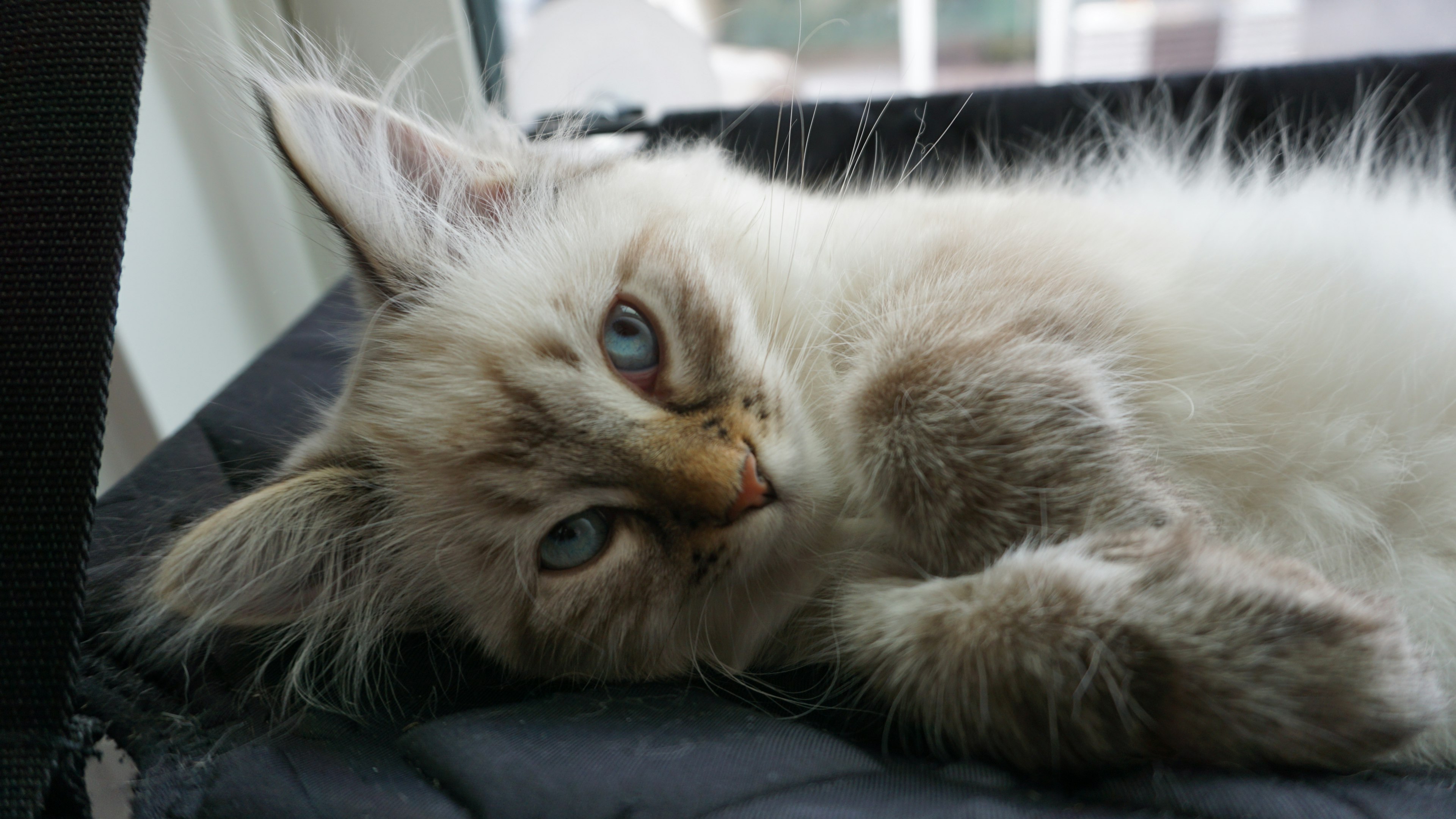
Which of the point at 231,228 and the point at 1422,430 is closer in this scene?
the point at 1422,430

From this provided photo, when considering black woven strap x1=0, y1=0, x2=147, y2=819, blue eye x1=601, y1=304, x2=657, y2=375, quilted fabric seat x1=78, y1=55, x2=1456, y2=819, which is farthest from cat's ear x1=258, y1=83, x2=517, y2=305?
quilted fabric seat x1=78, y1=55, x2=1456, y2=819

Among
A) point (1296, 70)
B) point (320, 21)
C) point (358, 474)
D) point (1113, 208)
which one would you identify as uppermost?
point (320, 21)

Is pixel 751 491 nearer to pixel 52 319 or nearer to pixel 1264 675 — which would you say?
pixel 1264 675

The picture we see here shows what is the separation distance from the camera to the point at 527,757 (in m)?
0.82

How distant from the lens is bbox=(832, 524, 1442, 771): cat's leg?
0.70 meters

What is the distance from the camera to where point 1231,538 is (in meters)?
0.93

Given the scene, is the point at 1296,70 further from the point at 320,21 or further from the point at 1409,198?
the point at 320,21

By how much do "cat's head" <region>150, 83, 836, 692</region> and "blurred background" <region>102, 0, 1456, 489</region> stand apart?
28 cm

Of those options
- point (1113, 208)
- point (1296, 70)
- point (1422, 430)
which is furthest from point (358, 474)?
point (1296, 70)

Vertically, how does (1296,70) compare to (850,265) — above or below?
above

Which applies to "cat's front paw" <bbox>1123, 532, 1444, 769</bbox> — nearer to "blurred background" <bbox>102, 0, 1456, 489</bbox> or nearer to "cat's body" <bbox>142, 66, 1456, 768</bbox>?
"cat's body" <bbox>142, 66, 1456, 768</bbox>

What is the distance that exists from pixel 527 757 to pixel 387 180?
77 centimetres

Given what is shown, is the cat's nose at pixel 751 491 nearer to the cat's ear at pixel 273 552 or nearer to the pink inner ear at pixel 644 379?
the pink inner ear at pixel 644 379

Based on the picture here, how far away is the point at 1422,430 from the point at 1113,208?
0.52 metres
